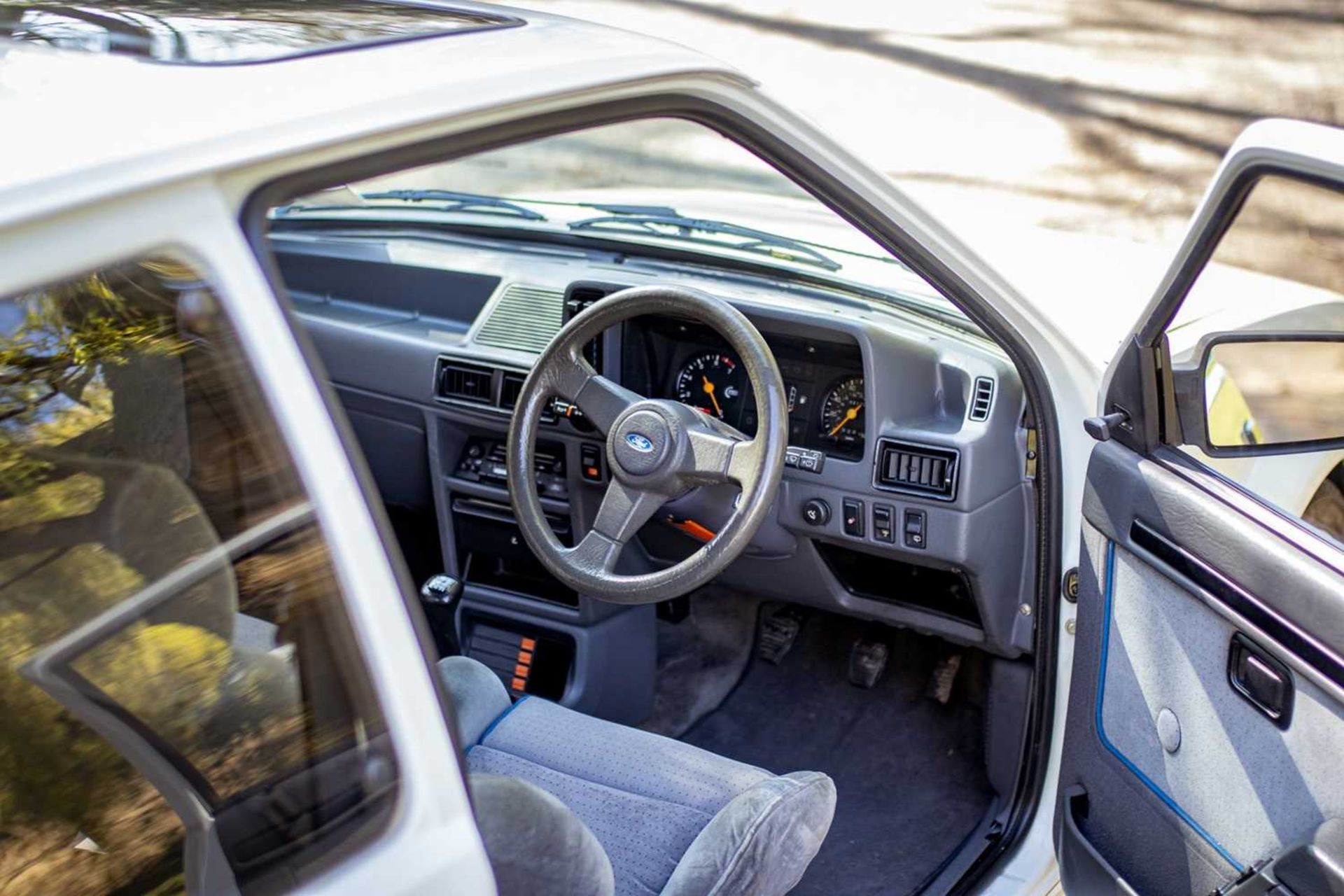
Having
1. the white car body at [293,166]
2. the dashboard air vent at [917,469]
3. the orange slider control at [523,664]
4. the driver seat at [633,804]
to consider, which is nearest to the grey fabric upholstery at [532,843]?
the driver seat at [633,804]

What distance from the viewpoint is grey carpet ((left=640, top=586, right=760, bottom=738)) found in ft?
11.5

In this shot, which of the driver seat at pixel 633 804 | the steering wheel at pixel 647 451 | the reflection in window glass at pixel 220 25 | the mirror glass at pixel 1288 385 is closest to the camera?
the reflection in window glass at pixel 220 25

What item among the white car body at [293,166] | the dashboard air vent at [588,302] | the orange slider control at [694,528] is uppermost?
the white car body at [293,166]

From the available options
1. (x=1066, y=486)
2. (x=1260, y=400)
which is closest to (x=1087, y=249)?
(x=1260, y=400)

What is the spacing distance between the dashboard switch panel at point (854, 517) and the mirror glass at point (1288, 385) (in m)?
0.84

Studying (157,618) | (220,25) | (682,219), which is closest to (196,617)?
(157,618)

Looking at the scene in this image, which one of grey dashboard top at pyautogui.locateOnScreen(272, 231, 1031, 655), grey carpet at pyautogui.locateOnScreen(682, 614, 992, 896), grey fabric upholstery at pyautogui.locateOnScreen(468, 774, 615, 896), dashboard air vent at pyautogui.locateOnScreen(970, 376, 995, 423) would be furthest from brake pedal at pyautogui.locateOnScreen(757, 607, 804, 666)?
grey fabric upholstery at pyautogui.locateOnScreen(468, 774, 615, 896)

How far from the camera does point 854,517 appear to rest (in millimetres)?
2699

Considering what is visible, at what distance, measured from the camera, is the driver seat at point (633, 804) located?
1518 millimetres

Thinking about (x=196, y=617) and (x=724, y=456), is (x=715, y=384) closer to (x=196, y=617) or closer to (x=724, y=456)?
(x=724, y=456)

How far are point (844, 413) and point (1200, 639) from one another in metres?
1.03

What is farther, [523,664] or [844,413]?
[523,664]

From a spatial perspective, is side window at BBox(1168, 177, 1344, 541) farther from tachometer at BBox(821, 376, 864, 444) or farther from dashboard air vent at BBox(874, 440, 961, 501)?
tachometer at BBox(821, 376, 864, 444)

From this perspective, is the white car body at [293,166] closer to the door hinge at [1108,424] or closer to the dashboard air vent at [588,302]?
the door hinge at [1108,424]
